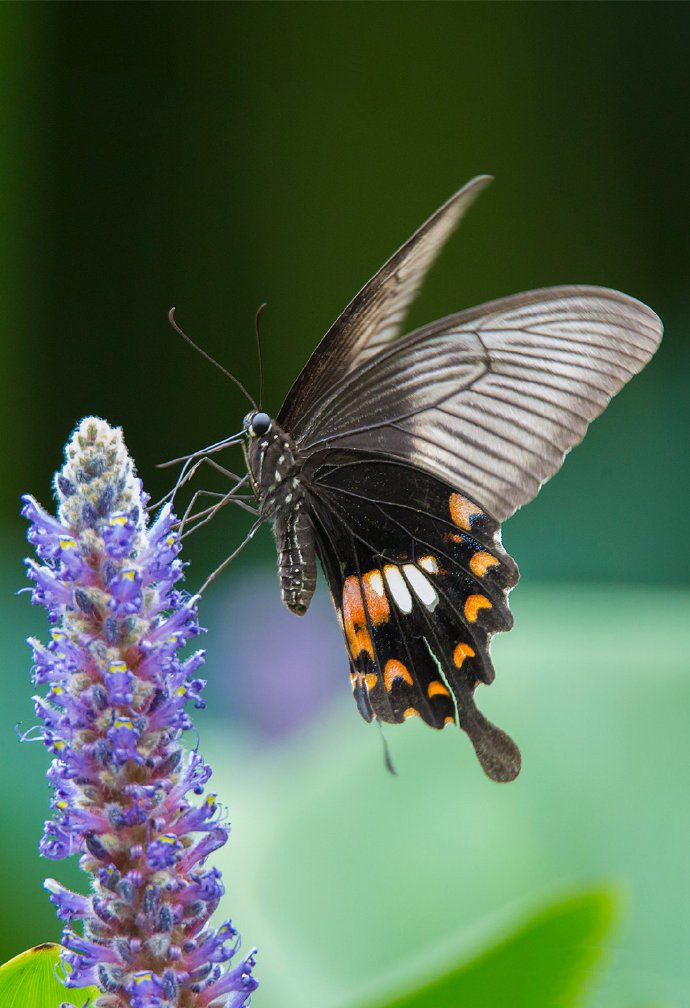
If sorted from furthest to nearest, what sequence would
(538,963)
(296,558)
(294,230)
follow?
(294,230)
(296,558)
(538,963)

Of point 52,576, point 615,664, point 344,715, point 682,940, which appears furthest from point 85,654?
point 344,715

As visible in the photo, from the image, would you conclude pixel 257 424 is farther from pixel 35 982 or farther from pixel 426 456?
pixel 35 982

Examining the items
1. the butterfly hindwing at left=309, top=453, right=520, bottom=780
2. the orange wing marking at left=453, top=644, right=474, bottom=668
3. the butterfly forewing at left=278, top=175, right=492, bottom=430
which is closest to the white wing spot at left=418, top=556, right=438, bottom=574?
the butterfly hindwing at left=309, top=453, right=520, bottom=780

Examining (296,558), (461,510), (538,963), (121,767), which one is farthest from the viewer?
(296,558)

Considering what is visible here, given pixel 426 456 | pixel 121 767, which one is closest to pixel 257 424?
pixel 426 456

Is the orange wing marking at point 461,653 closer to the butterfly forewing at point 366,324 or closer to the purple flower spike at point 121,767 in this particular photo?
the butterfly forewing at point 366,324
